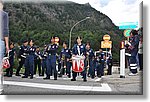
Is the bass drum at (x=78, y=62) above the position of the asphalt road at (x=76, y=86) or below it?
above

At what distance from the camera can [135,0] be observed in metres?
5.06

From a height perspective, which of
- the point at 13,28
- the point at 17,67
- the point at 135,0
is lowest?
the point at 17,67

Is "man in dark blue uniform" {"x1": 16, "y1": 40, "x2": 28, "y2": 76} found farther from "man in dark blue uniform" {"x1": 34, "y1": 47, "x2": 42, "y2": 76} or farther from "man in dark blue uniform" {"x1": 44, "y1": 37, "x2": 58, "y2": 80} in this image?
"man in dark blue uniform" {"x1": 44, "y1": 37, "x2": 58, "y2": 80}

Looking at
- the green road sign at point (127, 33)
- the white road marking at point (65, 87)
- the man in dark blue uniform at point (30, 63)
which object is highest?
the green road sign at point (127, 33)

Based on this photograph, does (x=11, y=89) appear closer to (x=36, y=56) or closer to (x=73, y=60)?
(x=36, y=56)

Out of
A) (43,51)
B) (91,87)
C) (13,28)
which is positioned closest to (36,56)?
(43,51)

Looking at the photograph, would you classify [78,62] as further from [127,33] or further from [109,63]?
[127,33]

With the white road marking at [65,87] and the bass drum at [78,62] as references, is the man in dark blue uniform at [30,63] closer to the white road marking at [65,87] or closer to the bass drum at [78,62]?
the white road marking at [65,87]

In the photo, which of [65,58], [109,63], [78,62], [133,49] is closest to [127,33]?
[133,49]

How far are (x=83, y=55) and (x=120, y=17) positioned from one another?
68cm

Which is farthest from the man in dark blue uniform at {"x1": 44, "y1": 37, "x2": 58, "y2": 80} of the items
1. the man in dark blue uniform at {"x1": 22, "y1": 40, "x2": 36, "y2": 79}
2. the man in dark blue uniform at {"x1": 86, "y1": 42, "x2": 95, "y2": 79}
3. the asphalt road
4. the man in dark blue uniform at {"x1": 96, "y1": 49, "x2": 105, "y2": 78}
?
the man in dark blue uniform at {"x1": 96, "y1": 49, "x2": 105, "y2": 78}

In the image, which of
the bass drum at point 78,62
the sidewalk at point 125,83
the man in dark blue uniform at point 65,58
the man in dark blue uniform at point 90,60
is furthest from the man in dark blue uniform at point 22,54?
the sidewalk at point 125,83

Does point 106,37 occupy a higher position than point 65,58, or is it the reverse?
point 106,37

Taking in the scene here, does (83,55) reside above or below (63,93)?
above
